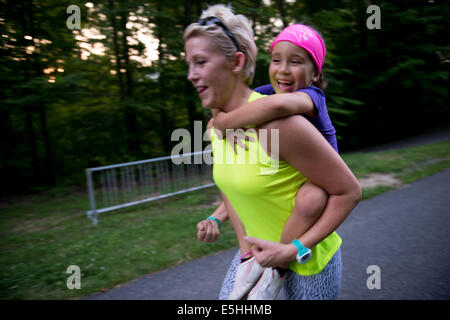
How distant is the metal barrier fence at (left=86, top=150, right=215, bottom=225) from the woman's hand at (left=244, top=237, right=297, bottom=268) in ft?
15.5

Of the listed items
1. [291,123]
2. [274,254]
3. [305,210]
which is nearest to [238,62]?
[291,123]

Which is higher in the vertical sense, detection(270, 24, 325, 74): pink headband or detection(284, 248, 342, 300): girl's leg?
detection(270, 24, 325, 74): pink headband

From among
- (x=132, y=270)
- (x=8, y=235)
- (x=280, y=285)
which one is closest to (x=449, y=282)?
(x=280, y=285)

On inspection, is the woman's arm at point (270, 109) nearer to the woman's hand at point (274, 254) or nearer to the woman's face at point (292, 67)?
the woman's face at point (292, 67)

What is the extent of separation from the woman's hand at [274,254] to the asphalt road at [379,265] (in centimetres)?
241

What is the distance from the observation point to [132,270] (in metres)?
4.04

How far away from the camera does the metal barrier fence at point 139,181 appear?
6273mm

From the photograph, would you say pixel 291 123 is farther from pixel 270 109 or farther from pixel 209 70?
pixel 209 70

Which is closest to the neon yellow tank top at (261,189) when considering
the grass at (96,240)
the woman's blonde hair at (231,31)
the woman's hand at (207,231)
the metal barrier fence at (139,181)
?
the woman's blonde hair at (231,31)

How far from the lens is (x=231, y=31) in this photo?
1.29 meters

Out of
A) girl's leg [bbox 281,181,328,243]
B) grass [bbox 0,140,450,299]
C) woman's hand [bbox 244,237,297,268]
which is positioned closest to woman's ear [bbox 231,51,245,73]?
girl's leg [bbox 281,181,328,243]

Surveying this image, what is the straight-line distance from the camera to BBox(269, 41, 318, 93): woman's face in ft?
4.76

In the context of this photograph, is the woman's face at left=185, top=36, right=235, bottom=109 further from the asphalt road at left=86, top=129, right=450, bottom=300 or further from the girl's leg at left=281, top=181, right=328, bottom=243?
the asphalt road at left=86, top=129, right=450, bottom=300
